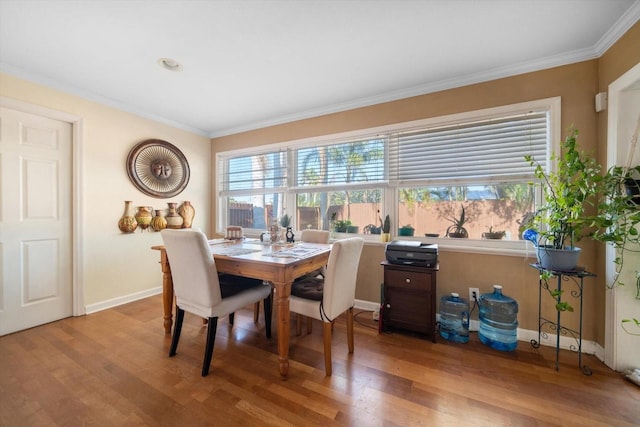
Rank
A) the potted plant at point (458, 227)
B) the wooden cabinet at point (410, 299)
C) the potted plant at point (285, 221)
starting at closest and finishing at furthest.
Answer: the wooden cabinet at point (410, 299) → the potted plant at point (458, 227) → the potted plant at point (285, 221)

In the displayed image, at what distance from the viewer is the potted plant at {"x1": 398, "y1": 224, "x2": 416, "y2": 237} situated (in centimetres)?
264

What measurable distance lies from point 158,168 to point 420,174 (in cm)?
327

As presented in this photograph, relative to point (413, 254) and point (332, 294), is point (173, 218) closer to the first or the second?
point (332, 294)

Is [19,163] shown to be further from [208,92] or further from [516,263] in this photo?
[516,263]

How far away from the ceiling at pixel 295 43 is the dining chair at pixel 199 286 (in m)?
1.45

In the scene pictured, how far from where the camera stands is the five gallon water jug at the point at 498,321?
2.00 m

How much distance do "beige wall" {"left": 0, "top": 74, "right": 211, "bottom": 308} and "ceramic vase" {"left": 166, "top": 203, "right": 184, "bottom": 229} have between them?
4.4 inches

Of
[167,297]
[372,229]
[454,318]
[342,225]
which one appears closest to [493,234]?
[454,318]

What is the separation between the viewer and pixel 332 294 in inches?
66.4

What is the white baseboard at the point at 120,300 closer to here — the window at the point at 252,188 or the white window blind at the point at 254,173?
the window at the point at 252,188

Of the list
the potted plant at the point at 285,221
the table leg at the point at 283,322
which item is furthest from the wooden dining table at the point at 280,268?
the potted plant at the point at 285,221

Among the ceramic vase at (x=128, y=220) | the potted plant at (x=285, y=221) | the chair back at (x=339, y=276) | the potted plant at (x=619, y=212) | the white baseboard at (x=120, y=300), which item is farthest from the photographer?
the potted plant at (x=285, y=221)

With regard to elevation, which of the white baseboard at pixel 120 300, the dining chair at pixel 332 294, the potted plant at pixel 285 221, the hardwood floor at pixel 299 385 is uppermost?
the potted plant at pixel 285 221

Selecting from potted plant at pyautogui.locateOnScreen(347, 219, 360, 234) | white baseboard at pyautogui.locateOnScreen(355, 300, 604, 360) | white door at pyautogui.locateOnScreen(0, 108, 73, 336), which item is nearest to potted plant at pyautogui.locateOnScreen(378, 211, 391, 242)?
potted plant at pyautogui.locateOnScreen(347, 219, 360, 234)
